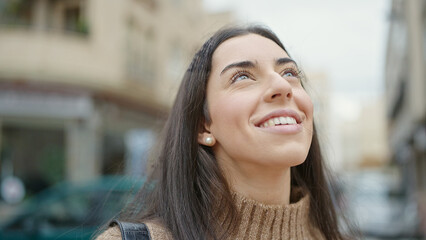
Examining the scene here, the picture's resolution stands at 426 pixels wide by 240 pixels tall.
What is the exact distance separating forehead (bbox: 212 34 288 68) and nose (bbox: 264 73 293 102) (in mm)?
142

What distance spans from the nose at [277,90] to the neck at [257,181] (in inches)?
10.0

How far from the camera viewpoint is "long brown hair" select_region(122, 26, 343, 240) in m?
1.67

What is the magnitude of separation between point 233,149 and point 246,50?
0.41m

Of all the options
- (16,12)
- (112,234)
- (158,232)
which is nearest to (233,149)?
(158,232)

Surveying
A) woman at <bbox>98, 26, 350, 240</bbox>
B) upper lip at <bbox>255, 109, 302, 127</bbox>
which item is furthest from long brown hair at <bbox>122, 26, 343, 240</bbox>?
upper lip at <bbox>255, 109, 302, 127</bbox>

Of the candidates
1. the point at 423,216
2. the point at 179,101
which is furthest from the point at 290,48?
the point at 423,216

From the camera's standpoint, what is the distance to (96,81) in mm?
13562

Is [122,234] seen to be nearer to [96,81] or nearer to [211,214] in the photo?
[211,214]

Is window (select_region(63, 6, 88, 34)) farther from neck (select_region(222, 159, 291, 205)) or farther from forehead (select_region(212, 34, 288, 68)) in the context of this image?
neck (select_region(222, 159, 291, 205))

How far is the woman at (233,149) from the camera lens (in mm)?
1664

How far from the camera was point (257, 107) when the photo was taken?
67.7 inches

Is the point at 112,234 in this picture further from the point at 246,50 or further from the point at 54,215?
the point at 54,215

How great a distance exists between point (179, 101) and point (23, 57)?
39.5 feet

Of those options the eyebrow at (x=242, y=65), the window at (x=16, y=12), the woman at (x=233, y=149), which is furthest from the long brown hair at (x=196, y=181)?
the window at (x=16, y=12)
